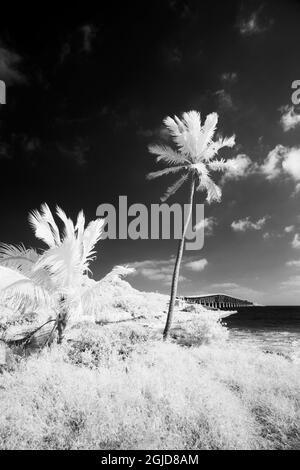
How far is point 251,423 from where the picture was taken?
5.82 m

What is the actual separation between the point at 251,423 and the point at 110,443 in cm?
304

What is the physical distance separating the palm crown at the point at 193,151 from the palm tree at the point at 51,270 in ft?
Answer: 23.4

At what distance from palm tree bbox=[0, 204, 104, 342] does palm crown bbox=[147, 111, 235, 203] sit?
7.14 metres

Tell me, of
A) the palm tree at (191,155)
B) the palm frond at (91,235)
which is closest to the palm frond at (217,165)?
the palm tree at (191,155)

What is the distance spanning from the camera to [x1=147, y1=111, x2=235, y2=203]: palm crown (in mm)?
16328

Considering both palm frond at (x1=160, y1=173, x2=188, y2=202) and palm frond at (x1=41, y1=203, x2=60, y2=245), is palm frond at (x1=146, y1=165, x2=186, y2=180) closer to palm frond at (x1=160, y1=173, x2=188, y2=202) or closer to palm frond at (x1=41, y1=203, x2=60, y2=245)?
palm frond at (x1=160, y1=173, x2=188, y2=202)

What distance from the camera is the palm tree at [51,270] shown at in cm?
997

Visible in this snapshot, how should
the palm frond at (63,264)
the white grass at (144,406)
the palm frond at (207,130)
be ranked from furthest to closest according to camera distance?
the palm frond at (207,130), the palm frond at (63,264), the white grass at (144,406)

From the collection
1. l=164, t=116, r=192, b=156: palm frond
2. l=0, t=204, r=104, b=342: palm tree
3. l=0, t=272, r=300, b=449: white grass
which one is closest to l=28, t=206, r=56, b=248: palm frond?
l=0, t=204, r=104, b=342: palm tree

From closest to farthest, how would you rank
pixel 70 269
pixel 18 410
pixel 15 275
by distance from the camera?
pixel 18 410, pixel 15 275, pixel 70 269

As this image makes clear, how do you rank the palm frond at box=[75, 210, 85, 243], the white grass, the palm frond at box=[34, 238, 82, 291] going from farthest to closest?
the palm frond at box=[75, 210, 85, 243]
the palm frond at box=[34, 238, 82, 291]
the white grass

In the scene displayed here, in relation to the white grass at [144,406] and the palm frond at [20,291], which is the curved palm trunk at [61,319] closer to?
the palm frond at [20,291]
